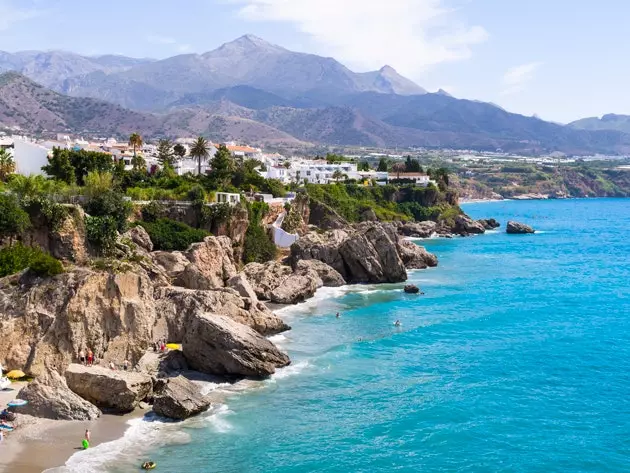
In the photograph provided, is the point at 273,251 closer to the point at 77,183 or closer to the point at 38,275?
the point at 77,183

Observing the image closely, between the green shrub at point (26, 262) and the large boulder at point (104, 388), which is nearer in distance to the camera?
the large boulder at point (104, 388)

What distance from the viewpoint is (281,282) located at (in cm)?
5709

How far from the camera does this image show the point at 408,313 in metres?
52.4

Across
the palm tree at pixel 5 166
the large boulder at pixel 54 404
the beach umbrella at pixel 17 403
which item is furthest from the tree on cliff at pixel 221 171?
the beach umbrella at pixel 17 403

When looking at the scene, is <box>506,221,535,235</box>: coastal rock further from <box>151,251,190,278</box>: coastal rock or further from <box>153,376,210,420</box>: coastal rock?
<box>153,376,210,420</box>: coastal rock

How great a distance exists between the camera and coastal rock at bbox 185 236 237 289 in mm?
52125

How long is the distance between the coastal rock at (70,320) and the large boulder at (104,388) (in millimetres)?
2520

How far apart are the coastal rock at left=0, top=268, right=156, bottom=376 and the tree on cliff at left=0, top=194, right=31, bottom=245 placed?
9.47 metres

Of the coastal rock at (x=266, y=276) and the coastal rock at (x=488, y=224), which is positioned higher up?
the coastal rock at (x=488, y=224)

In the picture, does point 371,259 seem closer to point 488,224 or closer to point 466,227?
point 466,227

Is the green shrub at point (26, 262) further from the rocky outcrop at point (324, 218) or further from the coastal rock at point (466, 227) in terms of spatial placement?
the coastal rock at point (466, 227)

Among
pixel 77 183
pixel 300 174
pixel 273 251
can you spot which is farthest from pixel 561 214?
pixel 77 183

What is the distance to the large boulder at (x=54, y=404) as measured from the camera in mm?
28828

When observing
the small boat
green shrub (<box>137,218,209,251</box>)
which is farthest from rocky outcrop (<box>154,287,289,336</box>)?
green shrub (<box>137,218,209,251</box>)
